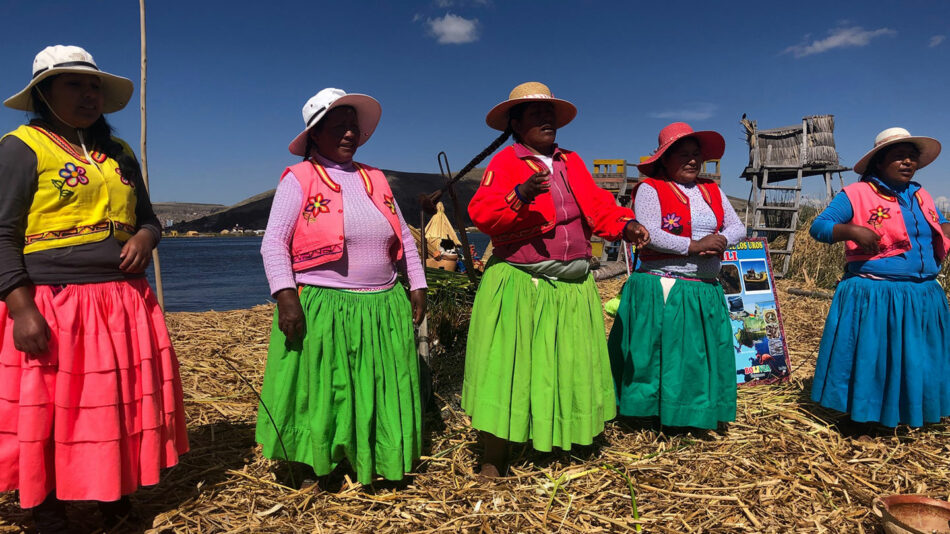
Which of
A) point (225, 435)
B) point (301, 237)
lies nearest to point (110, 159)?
point (301, 237)

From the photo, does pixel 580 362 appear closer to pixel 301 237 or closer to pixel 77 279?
pixel 301 237

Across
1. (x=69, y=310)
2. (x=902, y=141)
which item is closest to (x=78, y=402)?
(x=69, y=310)

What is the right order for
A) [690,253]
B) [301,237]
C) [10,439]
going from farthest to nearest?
[690,253] < [301,237] < [10,439]

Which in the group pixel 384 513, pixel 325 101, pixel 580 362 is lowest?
pixel 384 513

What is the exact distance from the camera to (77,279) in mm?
2381

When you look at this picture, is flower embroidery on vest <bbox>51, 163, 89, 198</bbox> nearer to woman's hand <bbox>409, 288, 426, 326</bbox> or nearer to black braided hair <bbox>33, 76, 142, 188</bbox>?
black braided hair <bbox>33, 76, 142, 188</bbox>

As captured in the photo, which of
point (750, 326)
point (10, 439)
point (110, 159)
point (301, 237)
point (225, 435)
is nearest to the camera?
point (10, 439)

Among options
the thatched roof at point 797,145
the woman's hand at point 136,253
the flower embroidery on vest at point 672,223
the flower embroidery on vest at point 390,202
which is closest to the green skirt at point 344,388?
the flower embroidery on vest at point 390,202

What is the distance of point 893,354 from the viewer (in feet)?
11.9

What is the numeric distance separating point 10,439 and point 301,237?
1528mm

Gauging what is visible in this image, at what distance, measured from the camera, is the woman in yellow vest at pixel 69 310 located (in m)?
2.26

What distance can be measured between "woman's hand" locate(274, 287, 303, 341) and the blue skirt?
3668mm

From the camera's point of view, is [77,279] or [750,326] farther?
[750,326]

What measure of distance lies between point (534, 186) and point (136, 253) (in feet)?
6.29
